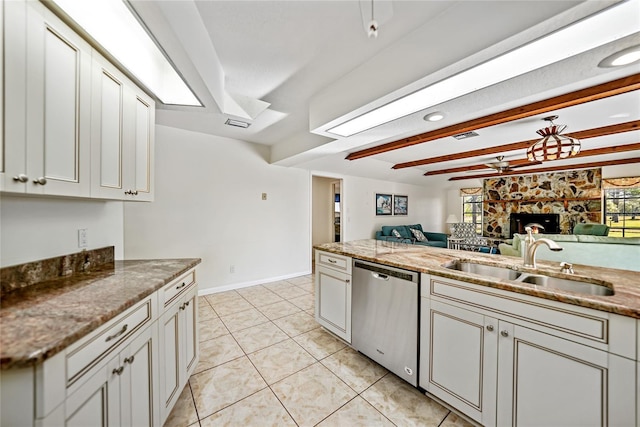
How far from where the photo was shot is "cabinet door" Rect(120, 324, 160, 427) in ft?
3.41

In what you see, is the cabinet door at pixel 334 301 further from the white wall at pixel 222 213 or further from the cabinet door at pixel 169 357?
the white wall at pixel 222 213

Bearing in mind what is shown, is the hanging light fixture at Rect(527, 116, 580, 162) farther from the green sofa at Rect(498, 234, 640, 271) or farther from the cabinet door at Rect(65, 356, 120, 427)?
the cabinet door at Rect(65, 356, 120, 427)

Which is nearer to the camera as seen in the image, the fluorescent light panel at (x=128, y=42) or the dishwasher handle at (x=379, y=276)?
the fluorescent light panel at (x=128, y=42)

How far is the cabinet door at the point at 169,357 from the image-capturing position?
133 cm

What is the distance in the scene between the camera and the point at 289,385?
5.93 ft

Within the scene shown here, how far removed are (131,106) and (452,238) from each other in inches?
312

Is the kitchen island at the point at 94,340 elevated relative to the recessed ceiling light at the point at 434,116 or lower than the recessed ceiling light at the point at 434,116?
lower

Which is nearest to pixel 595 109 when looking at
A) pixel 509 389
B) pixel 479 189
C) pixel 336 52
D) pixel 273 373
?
pixel 336 52

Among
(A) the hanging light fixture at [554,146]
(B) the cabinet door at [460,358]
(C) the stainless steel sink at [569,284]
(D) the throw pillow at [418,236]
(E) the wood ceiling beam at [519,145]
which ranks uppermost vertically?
(E) the wood ceiling beam at [519,145]

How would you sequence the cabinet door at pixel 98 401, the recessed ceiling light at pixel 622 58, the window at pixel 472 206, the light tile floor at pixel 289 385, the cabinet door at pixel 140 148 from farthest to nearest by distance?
1. the window at pixel 472 206
2. the cabinet door at pixel 140 148
3. the light tile floor at pixel 289 385
4. the recessed ceiling light at pixel 622 58
5. the cabinet door at pixel 98 401

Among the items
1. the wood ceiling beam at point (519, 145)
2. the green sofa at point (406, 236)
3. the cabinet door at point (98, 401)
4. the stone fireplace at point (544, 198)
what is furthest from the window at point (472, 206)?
the cabinet door at point (98, 401)

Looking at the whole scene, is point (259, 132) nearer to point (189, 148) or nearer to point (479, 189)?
point (189, 148)

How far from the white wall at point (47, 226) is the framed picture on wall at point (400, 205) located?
253 inches

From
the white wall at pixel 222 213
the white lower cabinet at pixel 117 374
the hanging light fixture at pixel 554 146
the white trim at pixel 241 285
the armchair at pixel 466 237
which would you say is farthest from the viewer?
the armchair at pixel 466 237
